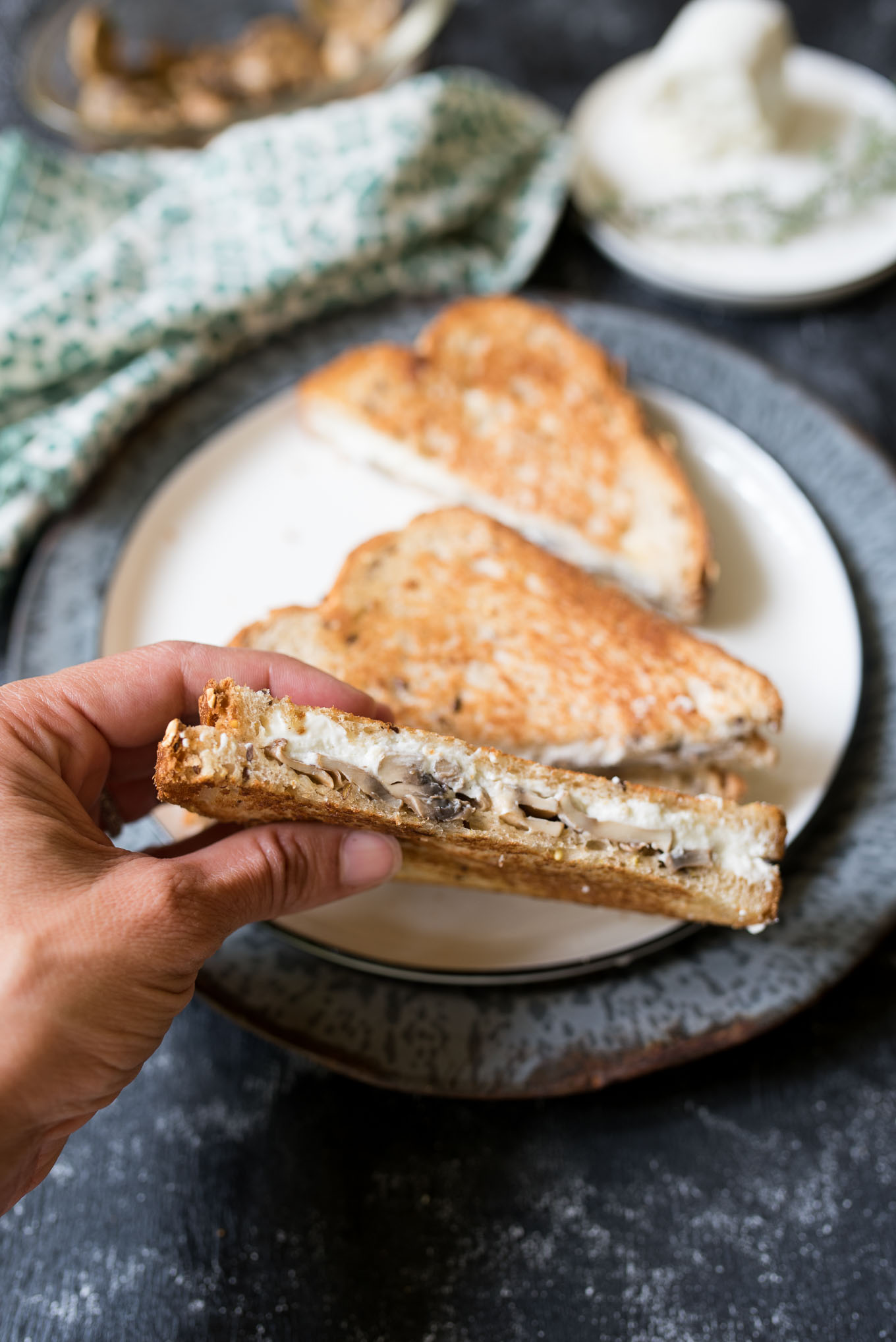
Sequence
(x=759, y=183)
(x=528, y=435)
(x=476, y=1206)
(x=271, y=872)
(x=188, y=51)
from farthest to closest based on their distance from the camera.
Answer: (x=188, y=51)
(x=759, y=183)
(x=528, y=435)
(x=476, y=1206)
(x=271, y=872)

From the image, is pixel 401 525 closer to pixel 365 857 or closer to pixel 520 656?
pixel 520 656

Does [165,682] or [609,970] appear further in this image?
[609,970]

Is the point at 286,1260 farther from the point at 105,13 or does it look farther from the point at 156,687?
the point at 105,13

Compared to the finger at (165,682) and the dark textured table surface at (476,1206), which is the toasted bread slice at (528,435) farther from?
the dark textured table surface at (476,1206)

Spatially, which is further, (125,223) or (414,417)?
(125,223)

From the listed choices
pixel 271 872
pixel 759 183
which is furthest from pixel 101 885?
pixel 759 183

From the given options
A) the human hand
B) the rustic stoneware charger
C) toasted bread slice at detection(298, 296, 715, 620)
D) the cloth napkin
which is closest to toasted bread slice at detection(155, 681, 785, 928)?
the human hand

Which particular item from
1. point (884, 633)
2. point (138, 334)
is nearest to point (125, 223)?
point (138, 334)
